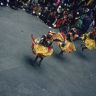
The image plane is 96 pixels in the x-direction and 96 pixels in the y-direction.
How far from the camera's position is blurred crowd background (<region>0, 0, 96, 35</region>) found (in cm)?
1493

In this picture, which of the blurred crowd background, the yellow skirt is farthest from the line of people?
the blurred crowd background

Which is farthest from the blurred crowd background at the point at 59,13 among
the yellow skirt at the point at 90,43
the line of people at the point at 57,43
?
the yellow skirt at the point at 90,43

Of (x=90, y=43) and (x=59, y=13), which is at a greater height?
(x=59, y=13)

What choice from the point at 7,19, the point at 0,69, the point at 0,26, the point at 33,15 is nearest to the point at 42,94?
the point at 0,69

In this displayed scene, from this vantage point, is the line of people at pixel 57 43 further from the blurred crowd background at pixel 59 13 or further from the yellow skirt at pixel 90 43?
the blurred crowd background at pixel 59 13

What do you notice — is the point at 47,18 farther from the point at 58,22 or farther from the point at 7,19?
the point at 7,19

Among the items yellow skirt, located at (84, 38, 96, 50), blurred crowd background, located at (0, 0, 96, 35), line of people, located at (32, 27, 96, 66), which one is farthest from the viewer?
blurred crowd background, located at (0, 0, 96, 35)

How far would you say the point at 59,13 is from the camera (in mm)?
15047

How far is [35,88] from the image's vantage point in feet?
33.0

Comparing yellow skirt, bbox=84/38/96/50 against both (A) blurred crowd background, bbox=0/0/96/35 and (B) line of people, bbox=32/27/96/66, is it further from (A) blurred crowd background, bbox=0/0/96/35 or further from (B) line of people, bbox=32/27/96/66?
(A) blurred crowd background, bbox=0/0/96/35

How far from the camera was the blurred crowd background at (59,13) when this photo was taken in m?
14.9

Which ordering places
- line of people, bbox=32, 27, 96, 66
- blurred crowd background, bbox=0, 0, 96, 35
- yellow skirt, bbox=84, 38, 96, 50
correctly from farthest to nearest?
1. blurred crowd background, bbox=0, 0, 96, 35
2. yellow skirt, bbox=84, 38, 96, 50
3. line of people, bbox=32, 27, 96, 66

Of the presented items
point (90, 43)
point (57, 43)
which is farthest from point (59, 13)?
point (90, 43)

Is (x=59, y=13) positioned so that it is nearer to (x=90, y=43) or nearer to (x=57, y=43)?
(x=57, y=43)
